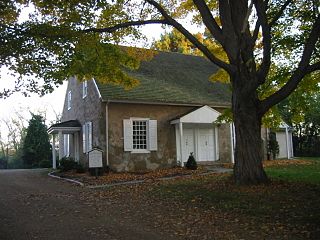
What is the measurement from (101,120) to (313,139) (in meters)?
20.1

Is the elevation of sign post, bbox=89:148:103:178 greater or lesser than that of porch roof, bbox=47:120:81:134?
lesser

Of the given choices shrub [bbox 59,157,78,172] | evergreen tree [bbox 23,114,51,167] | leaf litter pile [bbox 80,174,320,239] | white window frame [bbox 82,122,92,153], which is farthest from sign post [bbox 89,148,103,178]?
evergreen tree [bbox 23,114,51,167]

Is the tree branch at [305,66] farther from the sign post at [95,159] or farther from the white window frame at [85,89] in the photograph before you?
the white window frame at [85,89]

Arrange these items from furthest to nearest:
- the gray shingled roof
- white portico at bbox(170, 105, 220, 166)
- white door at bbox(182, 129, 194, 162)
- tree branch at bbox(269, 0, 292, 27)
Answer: white door at bbox(182, 129, 194, 162)
white portico at bbox(170, 105, 220, 166)
the gray shingled roof
tree branch at bbox(269, 0, 292, 27)

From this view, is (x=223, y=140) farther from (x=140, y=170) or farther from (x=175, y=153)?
(x=140, y=170)

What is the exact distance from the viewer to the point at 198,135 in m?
23.2

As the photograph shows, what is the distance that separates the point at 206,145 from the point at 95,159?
26.6 ft

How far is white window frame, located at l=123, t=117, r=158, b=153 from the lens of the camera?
20.3m

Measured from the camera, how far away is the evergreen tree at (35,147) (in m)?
34.2

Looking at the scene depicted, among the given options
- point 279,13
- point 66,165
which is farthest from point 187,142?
point 279,13

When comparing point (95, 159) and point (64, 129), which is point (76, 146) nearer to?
point (64, 129)

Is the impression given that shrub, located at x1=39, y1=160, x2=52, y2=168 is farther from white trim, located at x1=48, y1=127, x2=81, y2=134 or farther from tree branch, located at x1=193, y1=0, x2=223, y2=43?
tree branch, located at x1=193, y1=0, x2=223, y2=43

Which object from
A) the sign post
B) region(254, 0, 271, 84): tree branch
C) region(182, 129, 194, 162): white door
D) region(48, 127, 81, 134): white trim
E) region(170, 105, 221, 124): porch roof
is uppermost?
region(254, 0, 271, 84): tree branch

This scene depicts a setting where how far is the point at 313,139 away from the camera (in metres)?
32.3
